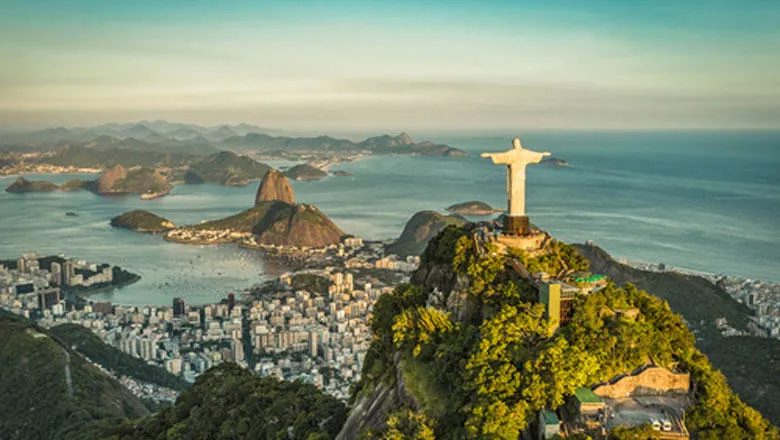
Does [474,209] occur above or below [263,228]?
above

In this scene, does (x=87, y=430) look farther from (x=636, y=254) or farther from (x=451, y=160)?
(x=451, y=160)

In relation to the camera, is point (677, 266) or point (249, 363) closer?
point (249, 363)

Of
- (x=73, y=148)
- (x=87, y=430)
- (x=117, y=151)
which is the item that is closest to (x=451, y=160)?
(x=117, y=151)

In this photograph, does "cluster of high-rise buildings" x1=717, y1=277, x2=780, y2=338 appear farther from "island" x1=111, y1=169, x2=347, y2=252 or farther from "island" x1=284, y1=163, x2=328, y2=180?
"island" x1=284, y1=163, x2=328, y2=180

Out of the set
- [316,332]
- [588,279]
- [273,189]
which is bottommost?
[316,332]

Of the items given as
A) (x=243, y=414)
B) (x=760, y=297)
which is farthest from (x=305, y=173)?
(x=243, y=414)

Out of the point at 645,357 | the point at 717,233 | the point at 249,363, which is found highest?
the point at 645,357

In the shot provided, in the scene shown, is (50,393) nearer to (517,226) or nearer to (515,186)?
(517,226)
